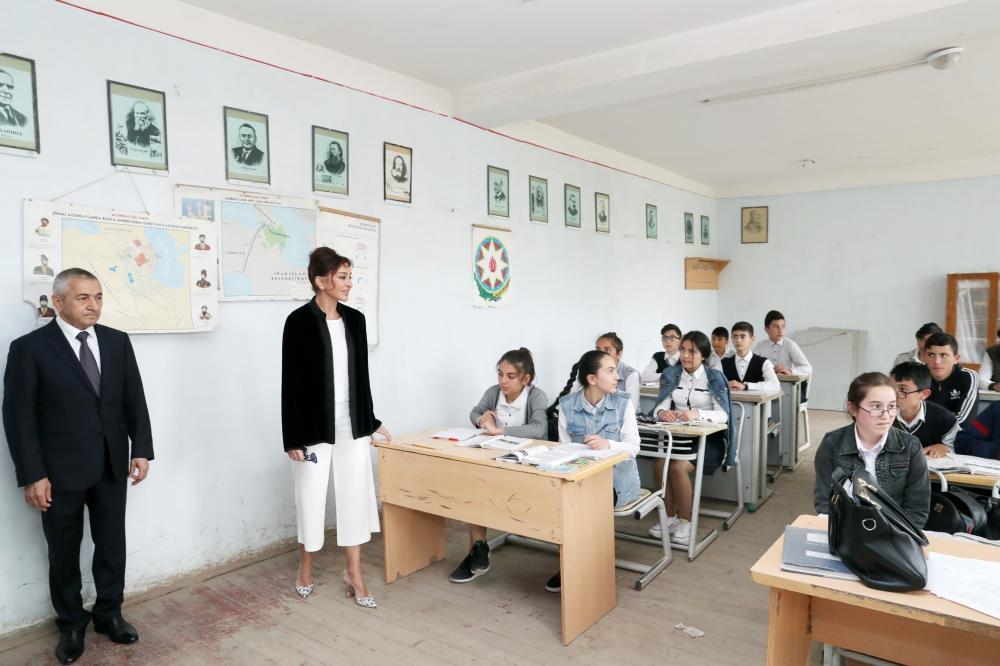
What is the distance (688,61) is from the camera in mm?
3818

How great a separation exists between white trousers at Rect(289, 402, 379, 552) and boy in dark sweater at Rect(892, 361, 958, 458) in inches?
100.0

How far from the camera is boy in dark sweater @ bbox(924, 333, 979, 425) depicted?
356 cm

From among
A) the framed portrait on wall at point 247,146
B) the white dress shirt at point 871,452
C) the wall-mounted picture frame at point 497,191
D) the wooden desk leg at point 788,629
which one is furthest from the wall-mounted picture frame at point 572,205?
the wooden desk leg at point 788,629

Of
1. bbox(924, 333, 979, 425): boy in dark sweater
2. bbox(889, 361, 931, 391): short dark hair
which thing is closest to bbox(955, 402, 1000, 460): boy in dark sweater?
bbox(924, 333, 979, 425): boy in dark sweater

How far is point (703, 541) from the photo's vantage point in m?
3.82

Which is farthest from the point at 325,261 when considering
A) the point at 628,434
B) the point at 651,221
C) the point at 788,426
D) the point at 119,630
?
the point at 651,221

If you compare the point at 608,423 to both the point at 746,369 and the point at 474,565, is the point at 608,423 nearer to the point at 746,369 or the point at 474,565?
the point at 474,565

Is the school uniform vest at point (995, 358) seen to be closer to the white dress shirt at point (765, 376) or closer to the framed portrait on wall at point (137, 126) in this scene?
the white dress shirt at point (765, 376)

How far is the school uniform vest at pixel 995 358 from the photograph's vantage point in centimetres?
462

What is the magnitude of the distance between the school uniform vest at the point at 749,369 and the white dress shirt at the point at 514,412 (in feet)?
6.64

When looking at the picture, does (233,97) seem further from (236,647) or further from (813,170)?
(813,170)

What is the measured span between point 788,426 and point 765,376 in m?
0.81

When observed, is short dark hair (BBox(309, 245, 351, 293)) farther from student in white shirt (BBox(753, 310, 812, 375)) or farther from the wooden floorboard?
student in white shirt (BBox(753, 310, 812, 375))

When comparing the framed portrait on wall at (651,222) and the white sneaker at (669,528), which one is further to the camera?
the framed portrait on wall at (651,222)
